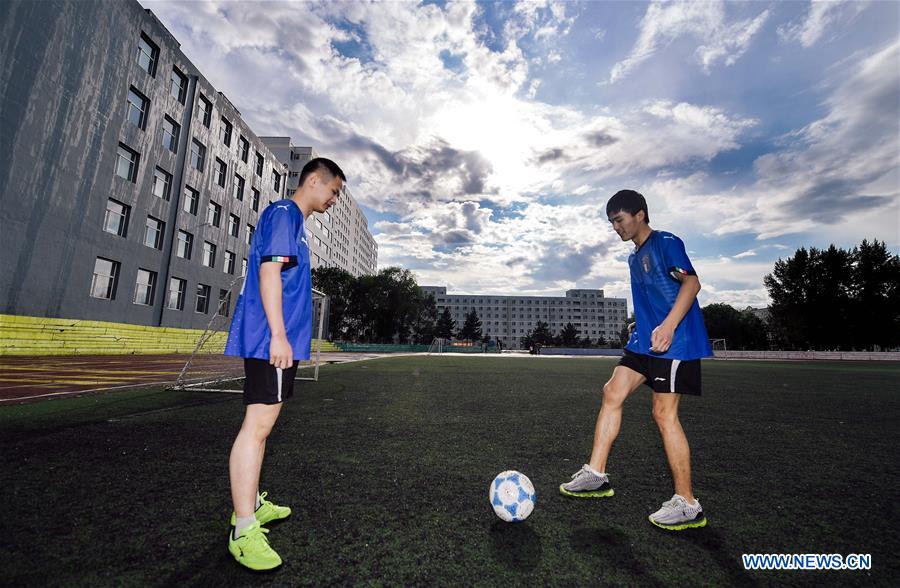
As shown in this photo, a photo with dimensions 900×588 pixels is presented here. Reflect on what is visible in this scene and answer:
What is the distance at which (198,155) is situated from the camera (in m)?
25.8

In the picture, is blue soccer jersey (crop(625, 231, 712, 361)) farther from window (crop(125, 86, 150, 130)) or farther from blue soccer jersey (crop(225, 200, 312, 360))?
window (crop(125, 86, 150, 130))

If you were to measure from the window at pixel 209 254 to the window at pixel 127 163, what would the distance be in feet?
21.8

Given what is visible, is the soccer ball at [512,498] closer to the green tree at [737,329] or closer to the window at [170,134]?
the window at [170,134]

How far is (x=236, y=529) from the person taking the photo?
1.92 metres

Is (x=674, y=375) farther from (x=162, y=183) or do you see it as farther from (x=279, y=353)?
(x=162, y=183)

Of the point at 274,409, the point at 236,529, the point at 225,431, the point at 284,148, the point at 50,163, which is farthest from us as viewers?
the point at 284,148

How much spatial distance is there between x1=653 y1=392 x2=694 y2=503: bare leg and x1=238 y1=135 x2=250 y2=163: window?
34.8 meters

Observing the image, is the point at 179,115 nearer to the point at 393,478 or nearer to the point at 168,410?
the point at 168,410

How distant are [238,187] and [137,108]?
10058 millimetres

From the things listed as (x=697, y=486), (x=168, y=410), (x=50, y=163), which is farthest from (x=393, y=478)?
(x=50, y=163)

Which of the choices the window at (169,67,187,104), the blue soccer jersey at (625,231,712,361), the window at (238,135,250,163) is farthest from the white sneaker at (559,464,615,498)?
the window at (238,135,250,163)

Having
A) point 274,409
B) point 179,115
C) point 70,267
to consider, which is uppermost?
point 179,115

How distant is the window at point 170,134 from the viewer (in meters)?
23.0

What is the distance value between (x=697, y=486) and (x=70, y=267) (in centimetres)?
2346
